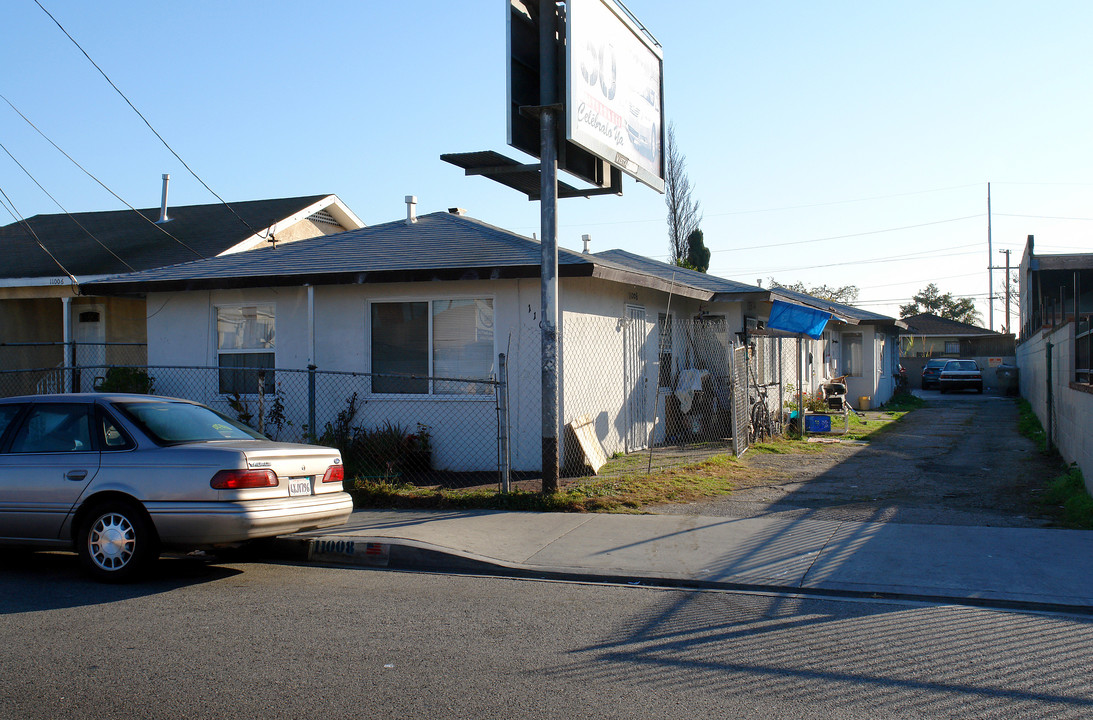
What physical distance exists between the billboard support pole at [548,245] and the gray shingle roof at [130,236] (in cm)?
1176

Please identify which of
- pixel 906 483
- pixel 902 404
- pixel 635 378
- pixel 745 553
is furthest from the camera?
pixel 902 404

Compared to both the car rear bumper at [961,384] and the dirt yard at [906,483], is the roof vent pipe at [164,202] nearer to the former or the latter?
the dirt yard at [906,483]

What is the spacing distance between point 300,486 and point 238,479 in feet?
2.02

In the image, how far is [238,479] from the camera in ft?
21.8

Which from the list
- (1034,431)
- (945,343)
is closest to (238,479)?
(1034,431)

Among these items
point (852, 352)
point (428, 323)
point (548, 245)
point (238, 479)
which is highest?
point (548, 245)

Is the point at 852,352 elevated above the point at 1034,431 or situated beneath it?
elevated above

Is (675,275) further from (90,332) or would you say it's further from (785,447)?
(90,332)

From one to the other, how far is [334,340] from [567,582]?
6.86 metres

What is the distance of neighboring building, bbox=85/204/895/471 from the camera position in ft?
38.3

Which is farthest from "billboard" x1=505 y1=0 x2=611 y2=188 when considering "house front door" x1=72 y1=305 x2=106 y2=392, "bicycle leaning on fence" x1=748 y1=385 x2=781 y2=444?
"house front door" x1=72 y1=305 x2=106 y2=392

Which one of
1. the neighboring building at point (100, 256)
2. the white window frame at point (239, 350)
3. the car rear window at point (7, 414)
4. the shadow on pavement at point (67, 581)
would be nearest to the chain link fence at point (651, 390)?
the white window frame at point (239, 350)

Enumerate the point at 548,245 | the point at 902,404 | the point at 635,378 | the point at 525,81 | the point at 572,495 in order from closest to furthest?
the point at 548,245 → the point at 572,495 → the point at 525,81 → the point at 635,378 → the point at 902,404

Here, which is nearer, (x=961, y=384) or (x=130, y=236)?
(x=130, y=236)
